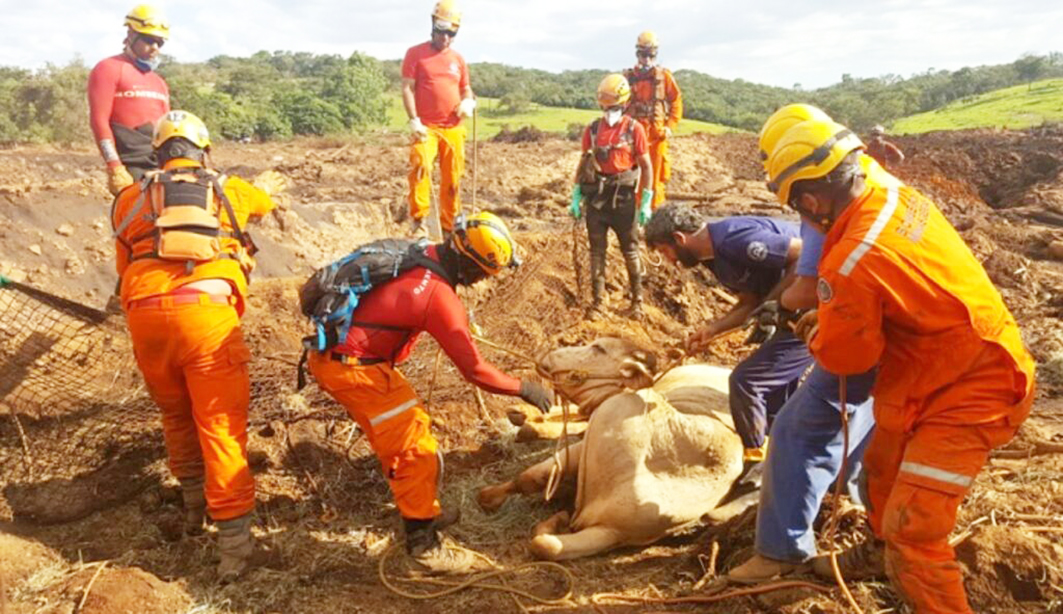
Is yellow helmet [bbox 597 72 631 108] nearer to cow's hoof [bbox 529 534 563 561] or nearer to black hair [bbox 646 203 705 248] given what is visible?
black hair [bbox 646 203 705 248]

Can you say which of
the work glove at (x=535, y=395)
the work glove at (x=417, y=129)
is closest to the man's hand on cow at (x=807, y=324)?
the work glove at (x=535, y=395)

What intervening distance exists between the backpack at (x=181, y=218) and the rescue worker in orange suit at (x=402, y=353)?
0.84 meters

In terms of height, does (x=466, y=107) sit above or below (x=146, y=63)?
below

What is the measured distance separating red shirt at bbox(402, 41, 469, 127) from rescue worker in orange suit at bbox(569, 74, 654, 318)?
153cm

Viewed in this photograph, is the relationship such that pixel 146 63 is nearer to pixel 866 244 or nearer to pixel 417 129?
pixel 417 129

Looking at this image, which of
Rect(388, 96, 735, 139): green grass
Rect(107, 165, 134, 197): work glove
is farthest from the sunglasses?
Rect(388, 96, 735, 139): green grass

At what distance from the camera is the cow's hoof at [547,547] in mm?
4367

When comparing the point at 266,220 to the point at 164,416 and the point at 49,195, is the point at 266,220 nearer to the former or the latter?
the point at 49,195

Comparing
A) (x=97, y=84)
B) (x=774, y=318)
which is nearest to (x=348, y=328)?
(x=774, y=318)

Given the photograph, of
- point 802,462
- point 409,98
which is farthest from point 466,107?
point 802,462

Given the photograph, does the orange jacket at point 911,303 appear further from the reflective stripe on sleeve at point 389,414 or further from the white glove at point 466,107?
the white glove at point 466,107

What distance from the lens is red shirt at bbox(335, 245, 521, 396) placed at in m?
4.11

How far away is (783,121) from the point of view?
3.26m

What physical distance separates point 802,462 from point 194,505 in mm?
3518
